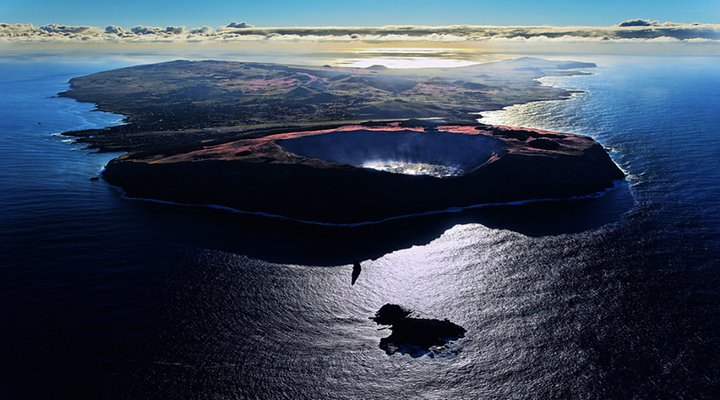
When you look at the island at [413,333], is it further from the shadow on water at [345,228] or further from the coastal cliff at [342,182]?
the coastal cliff at [342,182]

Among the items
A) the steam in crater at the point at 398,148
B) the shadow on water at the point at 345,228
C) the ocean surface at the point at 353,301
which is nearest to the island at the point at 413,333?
the ocean surface at the point at 353,301

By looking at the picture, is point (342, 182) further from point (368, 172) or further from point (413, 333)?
point (413, 333)

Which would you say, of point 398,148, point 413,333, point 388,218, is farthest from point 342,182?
point 413,333

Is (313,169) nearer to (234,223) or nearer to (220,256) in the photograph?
(234,223)

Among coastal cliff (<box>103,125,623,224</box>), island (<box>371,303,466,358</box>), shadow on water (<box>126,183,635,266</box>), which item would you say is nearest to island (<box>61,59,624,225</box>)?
coastal cliff (<box>103,125,623,224</box>)

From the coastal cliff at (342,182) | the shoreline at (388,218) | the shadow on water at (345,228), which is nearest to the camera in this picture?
the shadow on water at (345,228)

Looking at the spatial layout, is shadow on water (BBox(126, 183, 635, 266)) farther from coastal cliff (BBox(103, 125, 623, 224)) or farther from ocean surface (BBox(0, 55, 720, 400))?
coastal cliff (BBox(103, 125, 623, 224))
